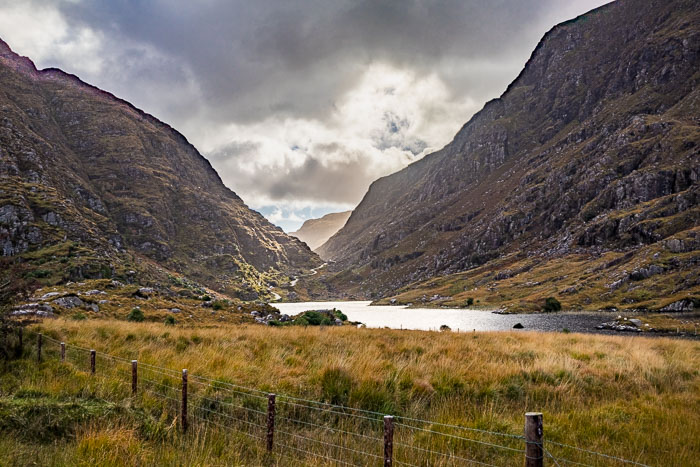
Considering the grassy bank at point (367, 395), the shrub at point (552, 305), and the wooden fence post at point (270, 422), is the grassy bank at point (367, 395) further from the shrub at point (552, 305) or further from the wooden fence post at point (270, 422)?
the shrub at point (552, 305)

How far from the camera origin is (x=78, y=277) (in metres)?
74.9

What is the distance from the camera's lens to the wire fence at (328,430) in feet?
20.0

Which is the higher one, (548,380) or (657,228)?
(657,228)

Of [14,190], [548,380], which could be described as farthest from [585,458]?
[14,190]

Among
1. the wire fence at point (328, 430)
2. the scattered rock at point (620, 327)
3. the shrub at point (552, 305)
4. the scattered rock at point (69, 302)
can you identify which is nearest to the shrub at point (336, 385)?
the wire fence at point (328, 430)

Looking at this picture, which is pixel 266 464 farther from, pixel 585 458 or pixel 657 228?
pixel 657 228

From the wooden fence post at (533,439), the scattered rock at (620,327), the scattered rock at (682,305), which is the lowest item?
the scattered rock at (620,327)

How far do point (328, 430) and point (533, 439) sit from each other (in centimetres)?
517

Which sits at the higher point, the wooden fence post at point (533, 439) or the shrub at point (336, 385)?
the wooden fence post at point (533, 439)

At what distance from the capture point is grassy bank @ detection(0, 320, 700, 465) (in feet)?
21.2

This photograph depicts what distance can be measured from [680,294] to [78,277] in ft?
464

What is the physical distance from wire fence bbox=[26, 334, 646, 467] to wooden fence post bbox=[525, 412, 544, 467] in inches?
0.4

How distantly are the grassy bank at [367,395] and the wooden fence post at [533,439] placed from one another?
205 cm

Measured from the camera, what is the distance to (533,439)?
13.9ft
